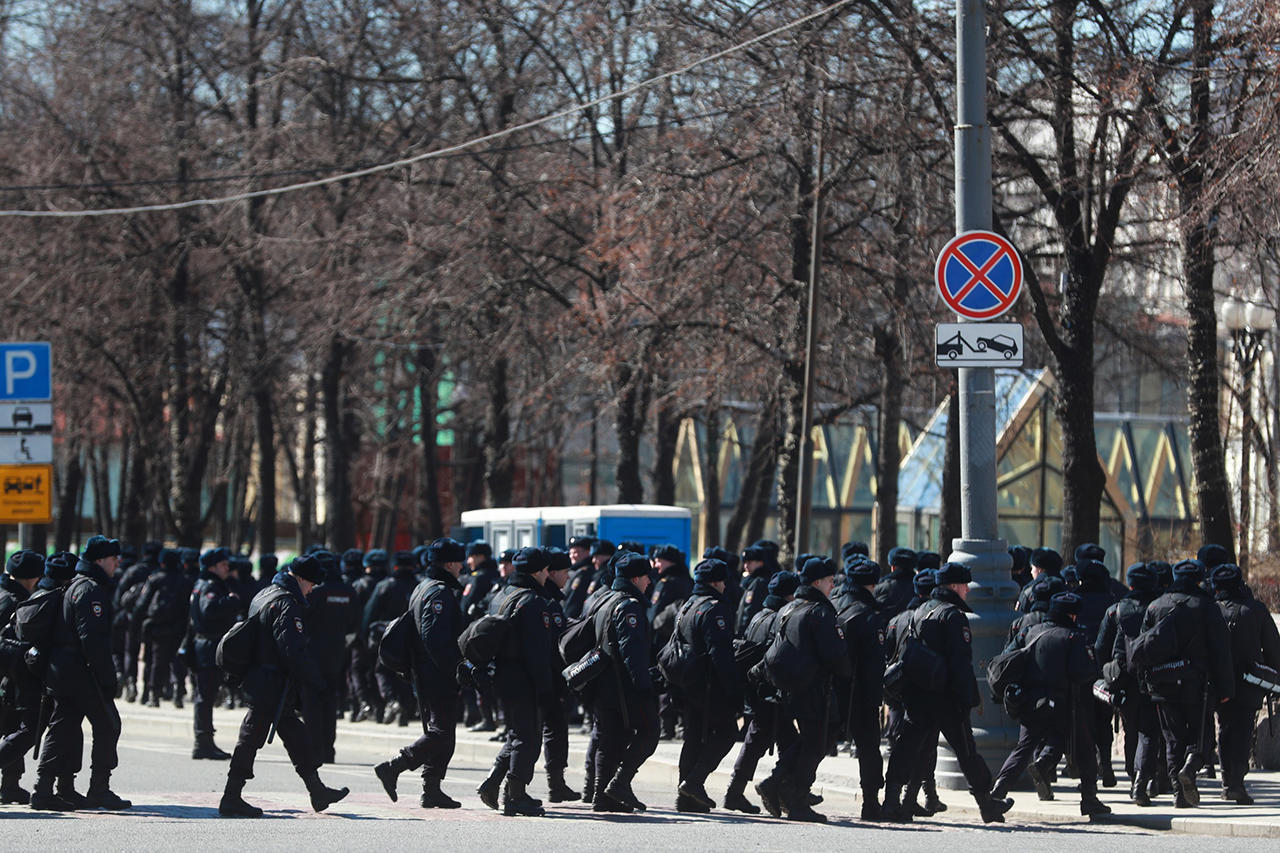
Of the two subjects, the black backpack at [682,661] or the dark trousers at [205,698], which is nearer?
the black backpack at [682,661]

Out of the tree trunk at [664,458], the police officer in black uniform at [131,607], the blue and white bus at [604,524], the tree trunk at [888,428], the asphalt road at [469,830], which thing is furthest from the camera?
Answer: the tree trunk at [664,458]

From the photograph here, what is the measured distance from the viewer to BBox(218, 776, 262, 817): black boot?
38.9 feet

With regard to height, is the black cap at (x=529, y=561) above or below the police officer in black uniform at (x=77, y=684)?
above

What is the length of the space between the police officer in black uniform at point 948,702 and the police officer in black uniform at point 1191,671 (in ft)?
4.60

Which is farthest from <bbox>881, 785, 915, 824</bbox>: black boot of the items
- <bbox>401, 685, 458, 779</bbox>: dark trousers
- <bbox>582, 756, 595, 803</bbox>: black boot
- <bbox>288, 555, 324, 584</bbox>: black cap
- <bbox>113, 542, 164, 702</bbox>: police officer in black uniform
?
<bbox>113, 542, 164, 702</bbox>: police officer in black uniform

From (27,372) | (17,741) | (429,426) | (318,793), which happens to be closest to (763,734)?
(318,793)

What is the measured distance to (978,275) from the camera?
13.2m

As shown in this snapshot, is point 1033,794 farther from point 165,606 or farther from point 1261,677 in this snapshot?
point 165,606

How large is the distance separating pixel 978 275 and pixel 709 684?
12.0 ft

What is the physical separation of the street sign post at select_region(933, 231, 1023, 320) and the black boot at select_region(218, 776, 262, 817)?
6062 millimetres

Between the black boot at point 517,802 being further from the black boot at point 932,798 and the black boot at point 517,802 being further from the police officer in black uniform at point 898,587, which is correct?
the police officer in black uniform at point 898,587

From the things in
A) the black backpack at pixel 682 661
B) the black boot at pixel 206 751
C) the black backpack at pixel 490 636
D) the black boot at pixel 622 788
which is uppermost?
the black backpack at pixel 490 636

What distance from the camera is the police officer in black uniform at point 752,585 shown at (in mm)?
15438

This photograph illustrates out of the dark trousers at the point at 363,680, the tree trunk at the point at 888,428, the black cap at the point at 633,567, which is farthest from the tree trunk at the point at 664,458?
the black cap at the point at 633,567
